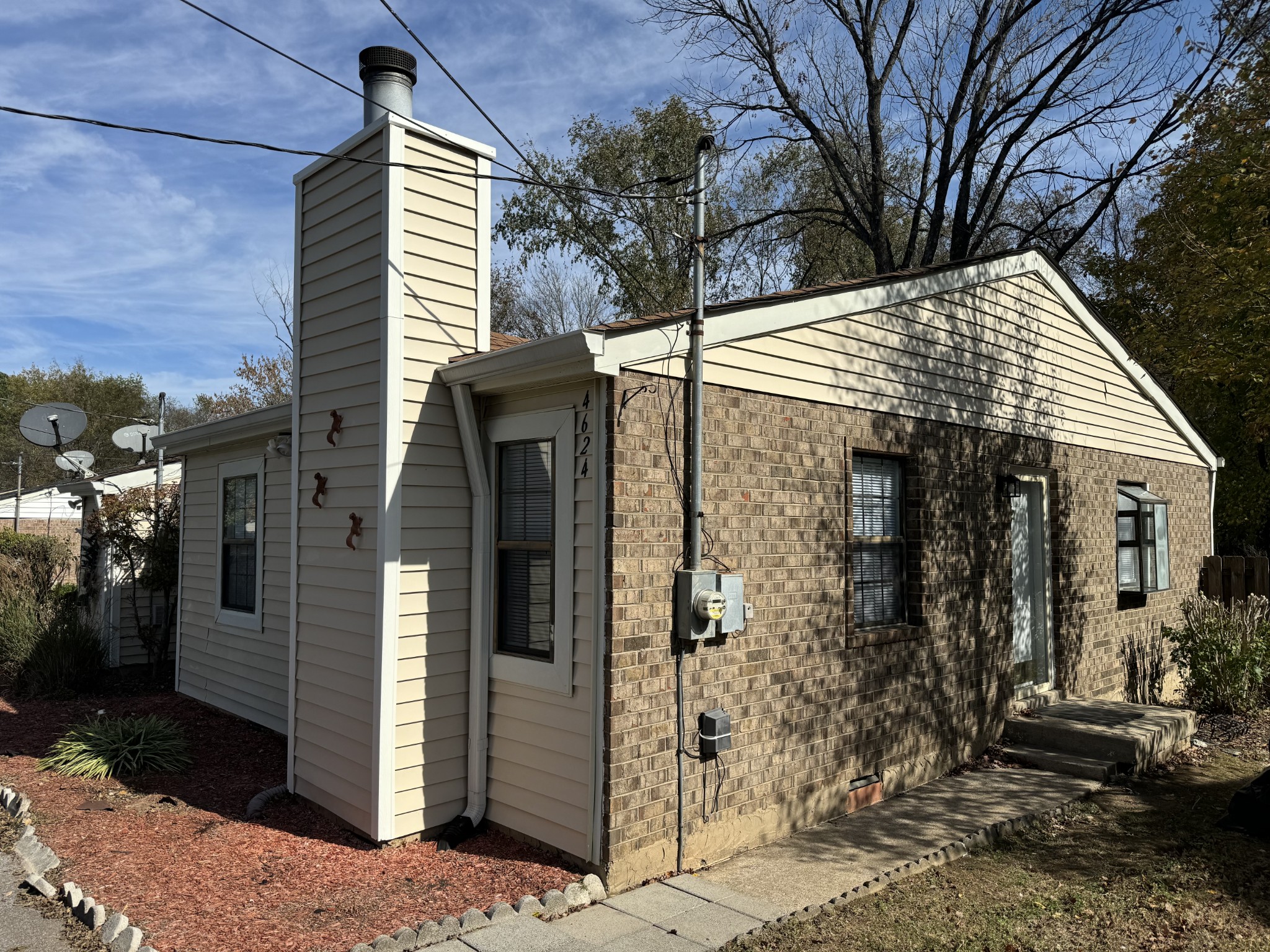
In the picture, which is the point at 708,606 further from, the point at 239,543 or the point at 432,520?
the point at 239,543

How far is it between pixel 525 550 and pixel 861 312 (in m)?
3.16

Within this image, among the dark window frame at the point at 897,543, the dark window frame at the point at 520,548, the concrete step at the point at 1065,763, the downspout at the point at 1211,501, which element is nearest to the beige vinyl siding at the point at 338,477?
the dark window frame at the point at 520,548

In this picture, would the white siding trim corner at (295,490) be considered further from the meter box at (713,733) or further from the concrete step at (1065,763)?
the concrete step at (1065,763)

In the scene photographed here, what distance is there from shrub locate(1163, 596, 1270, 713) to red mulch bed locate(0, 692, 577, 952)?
791 centimetres

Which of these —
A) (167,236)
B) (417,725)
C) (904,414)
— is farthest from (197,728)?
(167,236)

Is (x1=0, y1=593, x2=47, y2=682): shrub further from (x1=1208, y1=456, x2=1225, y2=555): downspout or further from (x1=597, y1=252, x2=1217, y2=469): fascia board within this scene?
(x1=1208, y1=456, x2=1225, y2=555): downspout

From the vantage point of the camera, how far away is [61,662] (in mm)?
10156

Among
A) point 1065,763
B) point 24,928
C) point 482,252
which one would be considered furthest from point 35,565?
point 1065,763

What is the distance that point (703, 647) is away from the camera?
5.21 metres

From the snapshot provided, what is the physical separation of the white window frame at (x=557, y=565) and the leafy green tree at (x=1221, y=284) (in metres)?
7.99

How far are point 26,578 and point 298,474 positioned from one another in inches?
348

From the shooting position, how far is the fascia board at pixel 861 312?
16.1 feet

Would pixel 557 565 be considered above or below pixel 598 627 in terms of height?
above

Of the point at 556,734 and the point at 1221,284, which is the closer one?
the point at 556,734
